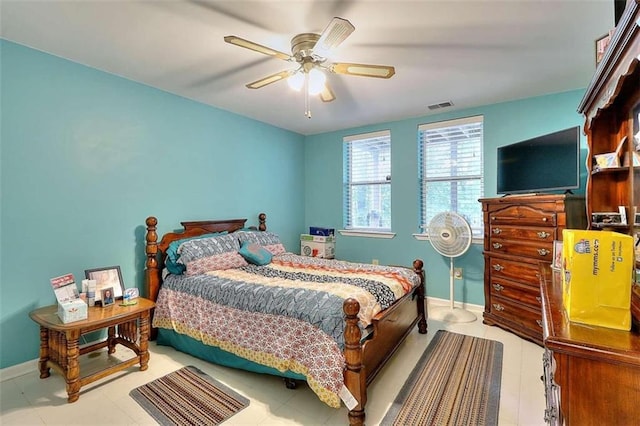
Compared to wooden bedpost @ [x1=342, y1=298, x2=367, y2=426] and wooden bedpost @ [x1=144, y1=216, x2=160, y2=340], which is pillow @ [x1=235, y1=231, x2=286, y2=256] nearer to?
wooden bedpost @ [x1=144, y1=216, x2=160, y2=340]

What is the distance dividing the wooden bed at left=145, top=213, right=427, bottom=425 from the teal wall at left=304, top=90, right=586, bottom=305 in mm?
1042

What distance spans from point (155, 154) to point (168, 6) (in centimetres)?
160

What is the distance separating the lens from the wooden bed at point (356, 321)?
1.76m

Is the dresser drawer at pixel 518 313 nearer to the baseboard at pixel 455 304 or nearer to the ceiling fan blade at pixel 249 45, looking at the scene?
the baseboard at pixel 455 304

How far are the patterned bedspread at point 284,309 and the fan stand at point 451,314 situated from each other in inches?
39.1

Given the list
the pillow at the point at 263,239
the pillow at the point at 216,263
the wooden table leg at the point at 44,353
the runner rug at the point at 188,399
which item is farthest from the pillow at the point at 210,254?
the wooden table leg at the point at 44,353

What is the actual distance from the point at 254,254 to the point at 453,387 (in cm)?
205

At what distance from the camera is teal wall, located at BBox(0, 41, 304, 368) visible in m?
2.25

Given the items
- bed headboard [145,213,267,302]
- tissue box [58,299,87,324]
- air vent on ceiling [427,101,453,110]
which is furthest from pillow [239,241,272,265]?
air vent on ceiling [427,101,453,110]

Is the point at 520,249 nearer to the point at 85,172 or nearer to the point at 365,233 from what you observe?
the point at 365,233

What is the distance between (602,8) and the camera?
180 cm

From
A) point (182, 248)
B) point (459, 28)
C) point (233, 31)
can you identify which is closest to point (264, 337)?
point (182, 248)

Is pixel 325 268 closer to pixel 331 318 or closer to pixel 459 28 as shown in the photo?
pixel 331 318

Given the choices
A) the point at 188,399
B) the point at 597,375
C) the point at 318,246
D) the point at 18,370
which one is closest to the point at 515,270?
the point at 597,375
